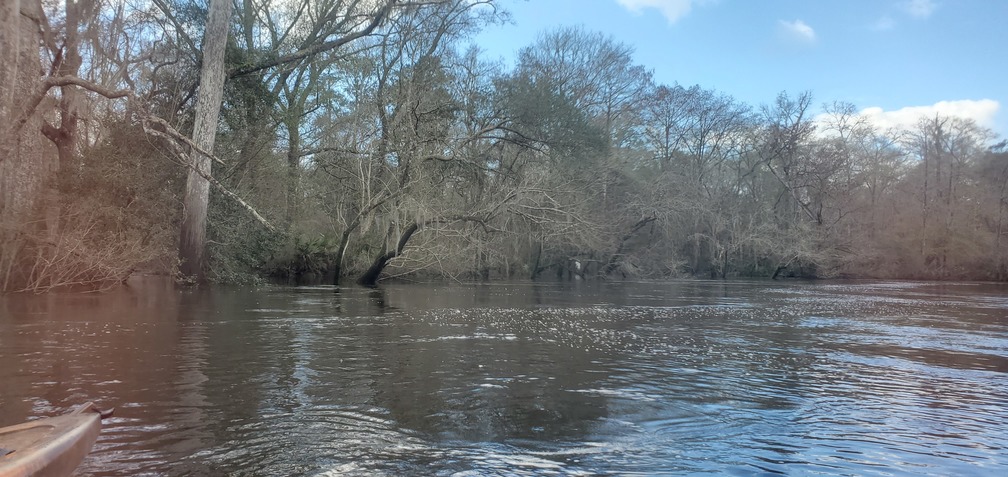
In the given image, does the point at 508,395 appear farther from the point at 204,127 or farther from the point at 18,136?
the point at 204,127

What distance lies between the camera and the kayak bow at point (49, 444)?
8.06ft

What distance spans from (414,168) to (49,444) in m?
19.9

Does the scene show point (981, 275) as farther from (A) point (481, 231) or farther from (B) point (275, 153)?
(B) point (275, 153)

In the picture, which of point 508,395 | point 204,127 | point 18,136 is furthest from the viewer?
point 204,127

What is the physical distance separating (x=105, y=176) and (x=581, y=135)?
585 inches

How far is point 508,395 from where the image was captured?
16.3 feet

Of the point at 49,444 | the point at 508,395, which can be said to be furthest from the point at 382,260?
the point at 49,444

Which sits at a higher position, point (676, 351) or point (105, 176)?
point (105, 176)

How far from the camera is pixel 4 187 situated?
1302 cm

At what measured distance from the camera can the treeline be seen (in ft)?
47.4

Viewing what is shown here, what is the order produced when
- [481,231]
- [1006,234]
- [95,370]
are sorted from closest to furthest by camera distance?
[95,370] → [481,231] → [1006,234]

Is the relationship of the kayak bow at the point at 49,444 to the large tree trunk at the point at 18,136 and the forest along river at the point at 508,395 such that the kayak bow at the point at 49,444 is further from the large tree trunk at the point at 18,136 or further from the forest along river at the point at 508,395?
the large tree trunk at the point at 18,136

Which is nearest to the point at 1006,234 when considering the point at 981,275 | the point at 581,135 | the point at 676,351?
the point at 981,275

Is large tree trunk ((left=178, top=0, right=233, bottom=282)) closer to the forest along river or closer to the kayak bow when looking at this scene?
the forest along river
